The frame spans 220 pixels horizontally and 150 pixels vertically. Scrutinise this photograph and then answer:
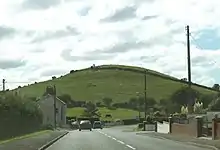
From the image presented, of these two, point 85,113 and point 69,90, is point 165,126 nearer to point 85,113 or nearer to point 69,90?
point 85,113

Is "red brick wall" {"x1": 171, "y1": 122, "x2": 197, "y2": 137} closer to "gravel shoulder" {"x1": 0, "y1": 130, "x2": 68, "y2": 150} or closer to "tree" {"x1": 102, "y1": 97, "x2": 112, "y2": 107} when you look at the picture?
"gravel shoulder" {"x1": 0, "y1": 130, "x2": 68, "y2": 150}

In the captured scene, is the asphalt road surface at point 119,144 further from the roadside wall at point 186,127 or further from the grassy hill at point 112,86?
the grassy hill at point 112,86

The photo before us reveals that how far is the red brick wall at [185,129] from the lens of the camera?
1784 inches

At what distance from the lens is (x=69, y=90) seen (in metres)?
176

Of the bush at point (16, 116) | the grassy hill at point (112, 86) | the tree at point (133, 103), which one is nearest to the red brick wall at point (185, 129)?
the bush at point (16, 116)

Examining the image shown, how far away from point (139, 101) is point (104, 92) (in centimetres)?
1795

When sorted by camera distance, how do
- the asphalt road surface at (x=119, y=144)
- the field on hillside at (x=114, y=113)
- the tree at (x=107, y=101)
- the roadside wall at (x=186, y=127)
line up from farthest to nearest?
the tree at (x=107, y=101) < the field on hillside at (x=114, y=113) < the roadside wall at (x=186, y=127) < the asphalt road surface at (x=119, y=144)

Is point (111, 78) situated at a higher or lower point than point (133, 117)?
higher

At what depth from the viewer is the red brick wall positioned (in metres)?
45.3

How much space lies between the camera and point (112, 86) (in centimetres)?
18225

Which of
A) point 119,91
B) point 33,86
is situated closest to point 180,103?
point 119,91

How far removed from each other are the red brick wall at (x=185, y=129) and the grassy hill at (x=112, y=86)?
104 meters

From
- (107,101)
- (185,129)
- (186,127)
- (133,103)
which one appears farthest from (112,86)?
(186,127)

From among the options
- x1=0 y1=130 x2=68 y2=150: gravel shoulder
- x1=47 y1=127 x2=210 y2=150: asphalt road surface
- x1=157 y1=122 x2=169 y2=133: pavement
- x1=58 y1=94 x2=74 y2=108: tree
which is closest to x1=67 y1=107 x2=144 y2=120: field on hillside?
x1=58 y1=94 x2=74 y2=108: tree
